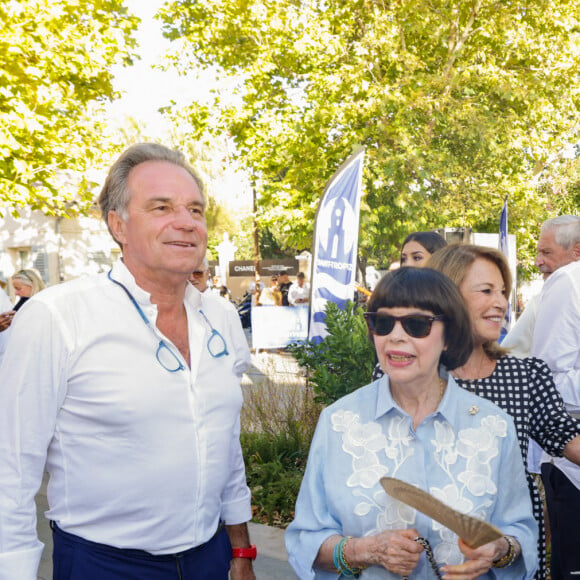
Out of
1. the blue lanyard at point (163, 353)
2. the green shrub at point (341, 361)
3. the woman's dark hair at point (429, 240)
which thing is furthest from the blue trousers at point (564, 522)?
the green shrub at point (341, 361)

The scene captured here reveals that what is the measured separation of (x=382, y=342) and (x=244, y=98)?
16.3 meters

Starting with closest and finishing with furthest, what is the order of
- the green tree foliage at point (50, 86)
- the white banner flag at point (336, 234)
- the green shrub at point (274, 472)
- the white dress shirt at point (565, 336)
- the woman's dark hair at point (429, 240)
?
the white dress shirt at point (565, 336) < the woman's dark hair at point (429, 240) < the green shrub at point (274, 472) < the white banner flag at point (336, 234) < the green tree foliage at point (50, 86)

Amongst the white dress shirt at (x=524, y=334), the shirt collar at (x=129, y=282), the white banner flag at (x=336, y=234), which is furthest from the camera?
the white banner flag at (x=336, y=234)

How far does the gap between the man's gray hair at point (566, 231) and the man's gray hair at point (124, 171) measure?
262 centimetres

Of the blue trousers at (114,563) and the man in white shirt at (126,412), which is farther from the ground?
the man in white shirt at (126,412)

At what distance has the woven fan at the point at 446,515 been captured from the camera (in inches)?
60.6

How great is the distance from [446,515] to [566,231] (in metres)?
2.90

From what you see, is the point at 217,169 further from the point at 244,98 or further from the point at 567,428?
the point at 567,428

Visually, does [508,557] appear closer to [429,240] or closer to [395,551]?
[395,551]

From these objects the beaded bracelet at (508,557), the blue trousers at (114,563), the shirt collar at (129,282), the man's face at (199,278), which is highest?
the shirt collar at (129,282)

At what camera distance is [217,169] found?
36438 millimetres

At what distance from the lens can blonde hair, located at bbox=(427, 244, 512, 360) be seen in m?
2.77

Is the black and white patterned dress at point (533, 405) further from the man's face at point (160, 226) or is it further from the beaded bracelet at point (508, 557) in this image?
the man's face at point (160, 226)

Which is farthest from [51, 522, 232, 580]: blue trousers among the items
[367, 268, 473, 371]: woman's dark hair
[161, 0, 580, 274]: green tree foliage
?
[161, 0, 580, 274]: green tree foliage
